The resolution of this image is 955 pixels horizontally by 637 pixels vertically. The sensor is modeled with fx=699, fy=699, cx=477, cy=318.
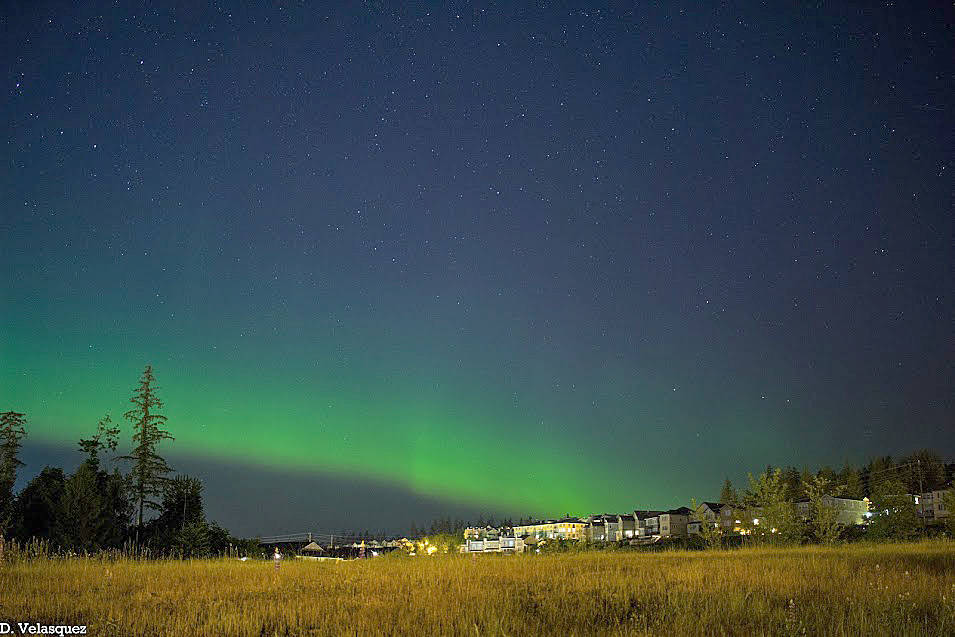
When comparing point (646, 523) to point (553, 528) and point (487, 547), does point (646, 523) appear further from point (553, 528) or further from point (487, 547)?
point (487, 547)

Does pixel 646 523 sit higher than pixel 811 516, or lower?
lower

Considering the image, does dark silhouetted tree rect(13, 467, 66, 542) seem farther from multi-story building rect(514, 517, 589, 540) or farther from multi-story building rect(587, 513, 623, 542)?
multi-story building rect(514, 517, 589, 540)

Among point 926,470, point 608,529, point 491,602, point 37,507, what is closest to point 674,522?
point 608,529

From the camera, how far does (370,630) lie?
760 centimetres

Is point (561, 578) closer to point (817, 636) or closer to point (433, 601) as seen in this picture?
point (433, 601)

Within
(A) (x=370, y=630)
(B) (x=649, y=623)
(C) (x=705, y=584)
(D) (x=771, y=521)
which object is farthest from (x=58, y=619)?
(D) (x=771, y=521)

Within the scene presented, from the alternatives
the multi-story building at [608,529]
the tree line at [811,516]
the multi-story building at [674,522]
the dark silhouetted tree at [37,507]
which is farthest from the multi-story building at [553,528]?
the dark silhouetted tree at [37,507]

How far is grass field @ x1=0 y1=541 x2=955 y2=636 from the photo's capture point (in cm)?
784

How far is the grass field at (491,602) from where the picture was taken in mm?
7844

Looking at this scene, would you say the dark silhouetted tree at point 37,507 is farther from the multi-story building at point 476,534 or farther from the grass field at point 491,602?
the multi-story building at point 476,534

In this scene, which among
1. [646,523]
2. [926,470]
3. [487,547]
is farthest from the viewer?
[646,523]

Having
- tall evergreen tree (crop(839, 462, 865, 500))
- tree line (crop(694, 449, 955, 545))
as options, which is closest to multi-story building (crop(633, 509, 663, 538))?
tall evergreen tree (crop(839, 462, 865, 500))

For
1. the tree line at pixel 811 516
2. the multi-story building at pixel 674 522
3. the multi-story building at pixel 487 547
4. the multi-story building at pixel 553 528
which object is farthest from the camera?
the multi-story building at pixel 553 528

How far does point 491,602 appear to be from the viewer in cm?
977
